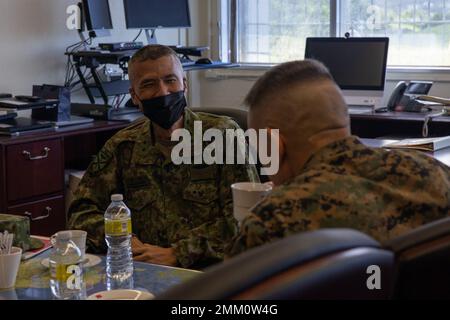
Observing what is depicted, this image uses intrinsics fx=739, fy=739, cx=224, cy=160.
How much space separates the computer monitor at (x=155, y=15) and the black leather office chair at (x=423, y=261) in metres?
3.74

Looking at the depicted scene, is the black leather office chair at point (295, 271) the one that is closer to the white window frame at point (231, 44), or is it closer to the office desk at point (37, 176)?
the office desk at point (37, 176)

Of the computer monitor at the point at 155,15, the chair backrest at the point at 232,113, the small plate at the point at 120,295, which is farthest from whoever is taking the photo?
the computer monitor at the point at 155,15

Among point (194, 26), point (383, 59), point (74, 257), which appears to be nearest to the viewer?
point (74, 257)

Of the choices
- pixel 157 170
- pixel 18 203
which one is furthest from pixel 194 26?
pixel 157 170

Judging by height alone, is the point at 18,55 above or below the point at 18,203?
above

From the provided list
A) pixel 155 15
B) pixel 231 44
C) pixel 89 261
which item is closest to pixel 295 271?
pixel 89 261

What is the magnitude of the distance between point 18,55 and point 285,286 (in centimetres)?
371

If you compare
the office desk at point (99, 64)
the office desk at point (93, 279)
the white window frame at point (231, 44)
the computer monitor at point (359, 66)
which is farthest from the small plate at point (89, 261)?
the white window frame at point (231, 44)

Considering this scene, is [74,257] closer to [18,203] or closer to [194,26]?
[18,203]

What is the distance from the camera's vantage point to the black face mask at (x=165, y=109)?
241cm

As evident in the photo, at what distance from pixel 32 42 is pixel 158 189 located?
7.20ft

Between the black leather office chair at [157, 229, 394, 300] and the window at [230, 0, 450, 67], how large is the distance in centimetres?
415

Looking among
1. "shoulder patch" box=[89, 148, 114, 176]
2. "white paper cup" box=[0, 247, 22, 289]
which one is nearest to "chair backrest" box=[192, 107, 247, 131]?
"shoulder patch" box=[89, 148, 114, 176]

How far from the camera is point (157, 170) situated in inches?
93.3
